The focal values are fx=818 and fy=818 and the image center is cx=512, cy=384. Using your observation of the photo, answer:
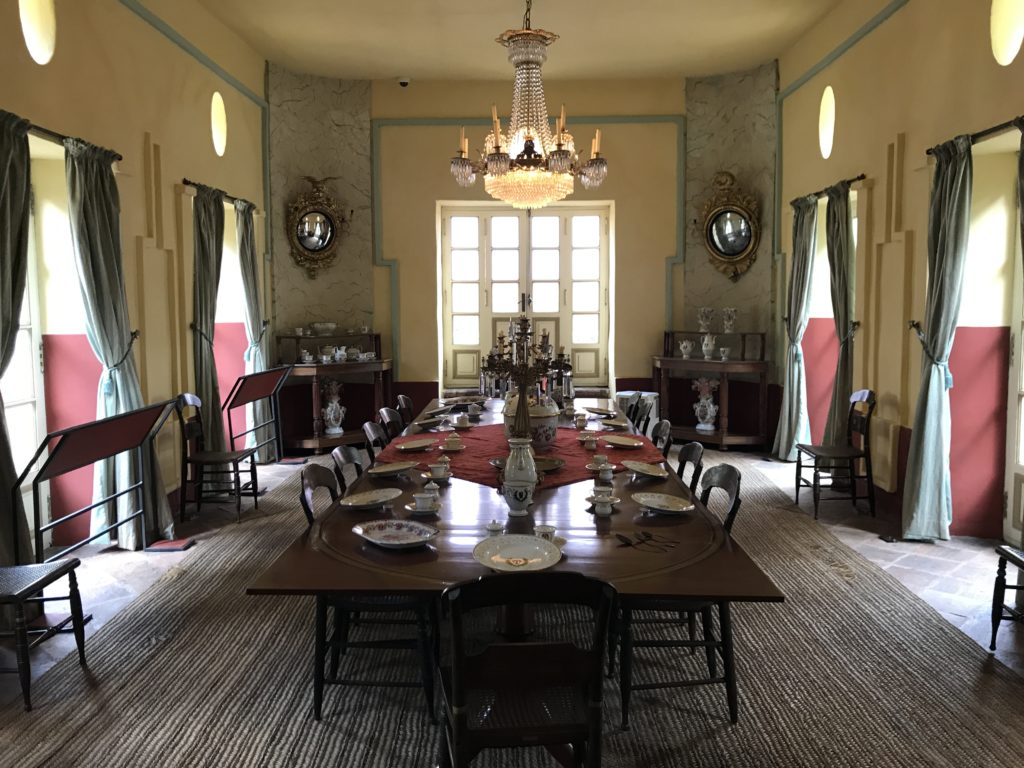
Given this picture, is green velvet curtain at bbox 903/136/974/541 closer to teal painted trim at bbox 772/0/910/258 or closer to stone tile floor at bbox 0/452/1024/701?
stone tile floor at bbox 0/452/1024/701

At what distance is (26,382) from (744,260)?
6.81 meters

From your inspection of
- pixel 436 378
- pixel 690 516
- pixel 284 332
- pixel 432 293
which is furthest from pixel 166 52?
pixel 690 516

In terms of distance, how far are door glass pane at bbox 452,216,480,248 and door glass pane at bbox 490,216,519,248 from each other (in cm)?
18

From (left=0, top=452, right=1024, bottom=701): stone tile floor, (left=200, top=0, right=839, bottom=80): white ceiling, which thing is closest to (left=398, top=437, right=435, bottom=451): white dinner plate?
(left=0, top=452, right=1024, bottom=701): stone tile floor

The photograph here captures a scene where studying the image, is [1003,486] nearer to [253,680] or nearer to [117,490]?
[253,680]

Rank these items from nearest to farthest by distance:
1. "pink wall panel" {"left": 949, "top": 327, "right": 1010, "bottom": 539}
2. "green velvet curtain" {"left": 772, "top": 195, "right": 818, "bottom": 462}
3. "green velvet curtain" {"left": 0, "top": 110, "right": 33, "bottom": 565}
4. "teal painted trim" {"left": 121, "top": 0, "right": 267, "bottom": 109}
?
1. "green velvet curtain" {"left": 0, "top": 110, "right": 33, "bottom": 565}
2. "pink wall panel" {"left": 949, "top": 327, "right": 1010, "bottom": 539}
3. "teal painted trim" {"left": 121, "top": 0, "right": 267, "bottom": 109}
4. "green velvet curtain" {"left": 772, "top": 195, "right": 818, "bottom": 462}

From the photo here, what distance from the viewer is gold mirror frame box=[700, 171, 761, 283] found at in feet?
28.5

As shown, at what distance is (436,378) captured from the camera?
30.6 feet

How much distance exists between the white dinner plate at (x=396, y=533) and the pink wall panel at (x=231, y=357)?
5.00m

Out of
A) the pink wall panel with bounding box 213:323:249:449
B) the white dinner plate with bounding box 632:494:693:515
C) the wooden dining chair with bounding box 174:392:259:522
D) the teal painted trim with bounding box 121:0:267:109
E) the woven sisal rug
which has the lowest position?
the woven sisal rug

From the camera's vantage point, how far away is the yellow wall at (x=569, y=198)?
9023 millimetres

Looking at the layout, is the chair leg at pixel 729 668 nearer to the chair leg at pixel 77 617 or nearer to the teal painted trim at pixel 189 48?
the chair leg at pixel 77 617

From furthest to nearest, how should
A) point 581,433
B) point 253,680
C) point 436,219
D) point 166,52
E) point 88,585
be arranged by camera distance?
point 436,219
point 166,52
point 581,433
point 88,585
point 253,680

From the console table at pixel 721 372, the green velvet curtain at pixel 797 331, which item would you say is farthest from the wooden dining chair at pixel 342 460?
the console table at pixel 721 372
